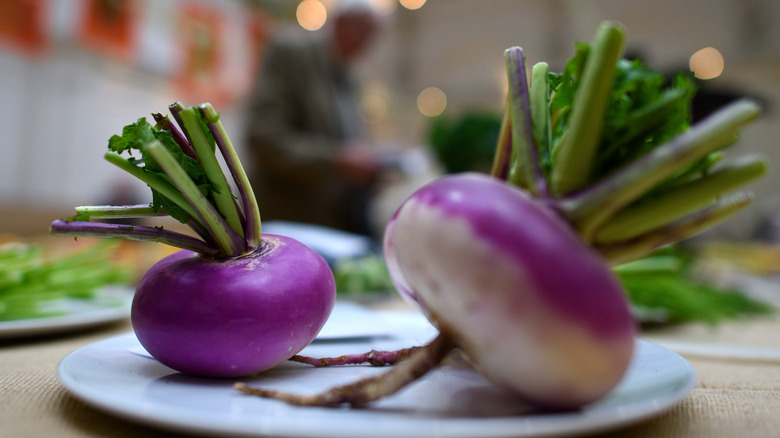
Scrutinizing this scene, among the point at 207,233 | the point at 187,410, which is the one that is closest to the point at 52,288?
the point at 207,233

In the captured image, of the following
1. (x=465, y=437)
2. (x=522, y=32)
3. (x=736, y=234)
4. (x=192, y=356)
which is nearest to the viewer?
(x=465, y=437)

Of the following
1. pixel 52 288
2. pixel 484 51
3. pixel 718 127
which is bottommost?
pixel 52 288

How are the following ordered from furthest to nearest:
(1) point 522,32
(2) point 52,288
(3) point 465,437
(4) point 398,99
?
(4) point 398,99
(1) point 522,32
(2) point 52,288
(3) point 465,437

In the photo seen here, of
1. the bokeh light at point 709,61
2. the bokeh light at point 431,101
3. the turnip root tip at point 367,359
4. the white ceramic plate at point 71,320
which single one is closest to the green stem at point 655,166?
the turnip root tip at point 367,359

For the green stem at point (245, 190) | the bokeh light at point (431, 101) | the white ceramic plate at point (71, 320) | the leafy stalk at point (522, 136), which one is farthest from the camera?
the bokeh light at point (431, 101)

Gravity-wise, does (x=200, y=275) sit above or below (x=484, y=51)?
below

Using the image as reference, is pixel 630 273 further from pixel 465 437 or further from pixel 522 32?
pixel 522 32

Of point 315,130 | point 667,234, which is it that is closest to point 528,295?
point 667,234

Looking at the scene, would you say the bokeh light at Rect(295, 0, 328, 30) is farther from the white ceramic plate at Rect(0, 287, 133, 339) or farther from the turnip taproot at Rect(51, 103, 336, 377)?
the turnip taproot at Rect(51, 103, 336, 377)

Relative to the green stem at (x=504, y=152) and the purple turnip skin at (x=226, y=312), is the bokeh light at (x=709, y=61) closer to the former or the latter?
the green stem at (x=504, y=152)
